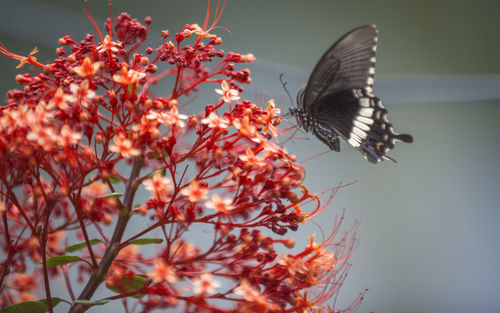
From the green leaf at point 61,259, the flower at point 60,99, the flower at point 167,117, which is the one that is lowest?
the green leaf at point 61,259

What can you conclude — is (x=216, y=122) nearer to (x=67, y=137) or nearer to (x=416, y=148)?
(x=67, y=137)

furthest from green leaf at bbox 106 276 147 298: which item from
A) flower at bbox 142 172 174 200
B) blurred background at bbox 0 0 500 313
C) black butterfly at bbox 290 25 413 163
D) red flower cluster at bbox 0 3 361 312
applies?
blurred background at bbox 0 0 500 313

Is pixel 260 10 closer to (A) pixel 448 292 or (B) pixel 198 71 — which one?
(B) pixel 198 71

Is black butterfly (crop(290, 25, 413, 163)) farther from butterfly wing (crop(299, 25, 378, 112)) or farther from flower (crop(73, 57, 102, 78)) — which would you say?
flower (crop(73, 57, 102, 78))

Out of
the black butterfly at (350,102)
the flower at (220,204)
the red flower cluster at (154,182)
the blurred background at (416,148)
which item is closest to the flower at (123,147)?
the red flower cluster at (154,182)

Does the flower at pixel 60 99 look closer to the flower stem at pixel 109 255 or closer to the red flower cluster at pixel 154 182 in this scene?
the red flower cluster at pixel 154 182

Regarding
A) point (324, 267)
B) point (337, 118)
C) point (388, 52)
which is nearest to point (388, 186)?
point (388, 52)

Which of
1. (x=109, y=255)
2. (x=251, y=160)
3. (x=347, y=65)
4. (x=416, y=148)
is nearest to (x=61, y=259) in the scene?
(x=109, y=255)
